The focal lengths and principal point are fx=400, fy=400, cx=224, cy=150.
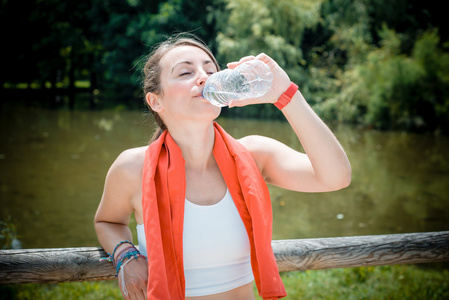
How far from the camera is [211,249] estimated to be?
1.55m

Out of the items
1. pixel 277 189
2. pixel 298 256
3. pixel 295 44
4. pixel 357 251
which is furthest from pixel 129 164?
pixel 295 44

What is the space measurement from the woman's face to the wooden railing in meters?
0.74

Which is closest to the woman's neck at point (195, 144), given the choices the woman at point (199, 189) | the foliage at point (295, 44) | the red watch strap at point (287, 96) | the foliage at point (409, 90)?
the woman at point (199, 189)

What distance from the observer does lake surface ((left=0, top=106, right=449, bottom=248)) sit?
5.91 m

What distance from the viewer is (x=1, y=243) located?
14.3 ft

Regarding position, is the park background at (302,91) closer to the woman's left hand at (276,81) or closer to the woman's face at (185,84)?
the woman's face at (185,84)

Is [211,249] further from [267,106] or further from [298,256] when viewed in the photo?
[267,106]

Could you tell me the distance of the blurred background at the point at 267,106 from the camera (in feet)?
21.3

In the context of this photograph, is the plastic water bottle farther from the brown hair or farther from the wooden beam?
the wooden beam

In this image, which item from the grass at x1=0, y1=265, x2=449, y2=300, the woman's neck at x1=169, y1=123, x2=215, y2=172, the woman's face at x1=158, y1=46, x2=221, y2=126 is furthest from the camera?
the grass at x1=0, y1=265, x2=449, y2=300

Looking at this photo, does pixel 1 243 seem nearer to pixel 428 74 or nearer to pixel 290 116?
pixel 290 116

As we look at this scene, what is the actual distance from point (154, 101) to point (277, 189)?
6.13m

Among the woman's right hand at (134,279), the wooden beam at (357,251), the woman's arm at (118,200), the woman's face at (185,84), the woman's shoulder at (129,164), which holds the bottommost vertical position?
the wooden beam at (357,251)

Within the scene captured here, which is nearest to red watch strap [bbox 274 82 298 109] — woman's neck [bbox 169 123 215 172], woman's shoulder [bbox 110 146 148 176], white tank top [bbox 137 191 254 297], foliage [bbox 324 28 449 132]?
woman's neck [bbox 169 123 215 172]
